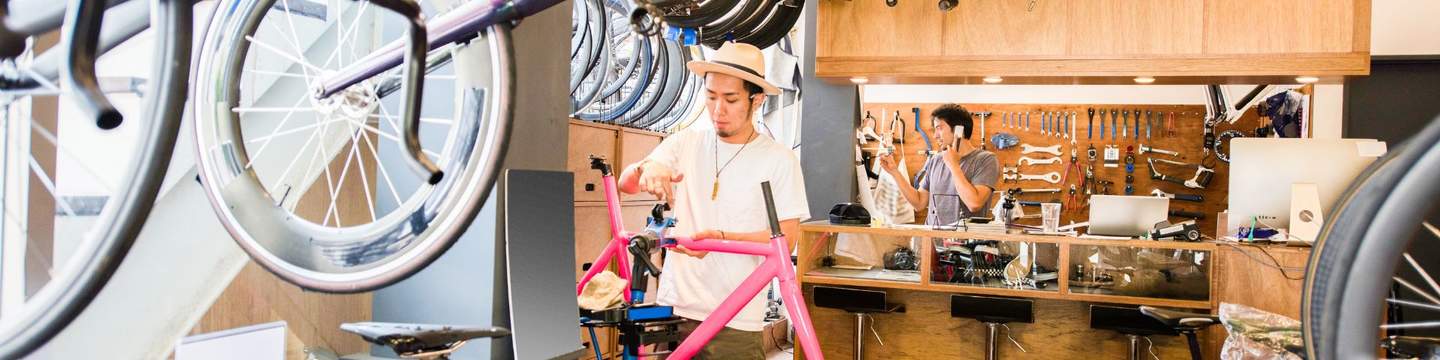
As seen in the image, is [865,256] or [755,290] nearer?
[755,290]

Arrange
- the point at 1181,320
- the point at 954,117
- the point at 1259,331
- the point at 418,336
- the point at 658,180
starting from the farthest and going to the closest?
1. the point at 954,117
2. the point at 1181,320
3. the point at 658,180
4. the point at 1259,331
5. the point at 418,336

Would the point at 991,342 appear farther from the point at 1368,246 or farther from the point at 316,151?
the point at 1368,246

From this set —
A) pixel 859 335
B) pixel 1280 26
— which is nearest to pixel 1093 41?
pixel 1280 26

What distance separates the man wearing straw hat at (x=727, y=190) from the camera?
266 centimetres

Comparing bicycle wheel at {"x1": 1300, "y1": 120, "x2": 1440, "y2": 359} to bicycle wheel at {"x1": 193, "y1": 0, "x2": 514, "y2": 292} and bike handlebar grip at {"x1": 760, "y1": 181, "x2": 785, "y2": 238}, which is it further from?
bike handlebar grip at {"x1": 760, "y1": 181, "x2": 785, "y2": 238}

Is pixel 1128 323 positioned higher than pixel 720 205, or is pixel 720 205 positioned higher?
pixel 720 205

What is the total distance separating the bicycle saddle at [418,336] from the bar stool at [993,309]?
267 cm

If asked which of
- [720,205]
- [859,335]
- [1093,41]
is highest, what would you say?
[1093,41]

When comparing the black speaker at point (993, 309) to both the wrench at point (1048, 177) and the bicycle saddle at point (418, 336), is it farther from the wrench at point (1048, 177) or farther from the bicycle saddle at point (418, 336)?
the wrench at point (1048, 177)

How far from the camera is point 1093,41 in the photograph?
12.8ft

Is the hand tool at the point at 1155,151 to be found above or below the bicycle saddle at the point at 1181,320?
above

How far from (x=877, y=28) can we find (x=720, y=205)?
68.1 inches

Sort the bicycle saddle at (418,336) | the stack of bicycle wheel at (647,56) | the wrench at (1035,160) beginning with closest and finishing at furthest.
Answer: the bicycle saddle at (418,336) < the stack of bicycle wheel at (647,56) < the wrench at (1035,160)

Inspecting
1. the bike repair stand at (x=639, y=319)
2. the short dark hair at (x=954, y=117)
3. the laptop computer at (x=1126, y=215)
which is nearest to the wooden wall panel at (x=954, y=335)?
the laptop computer at (x=1126, y=215)
